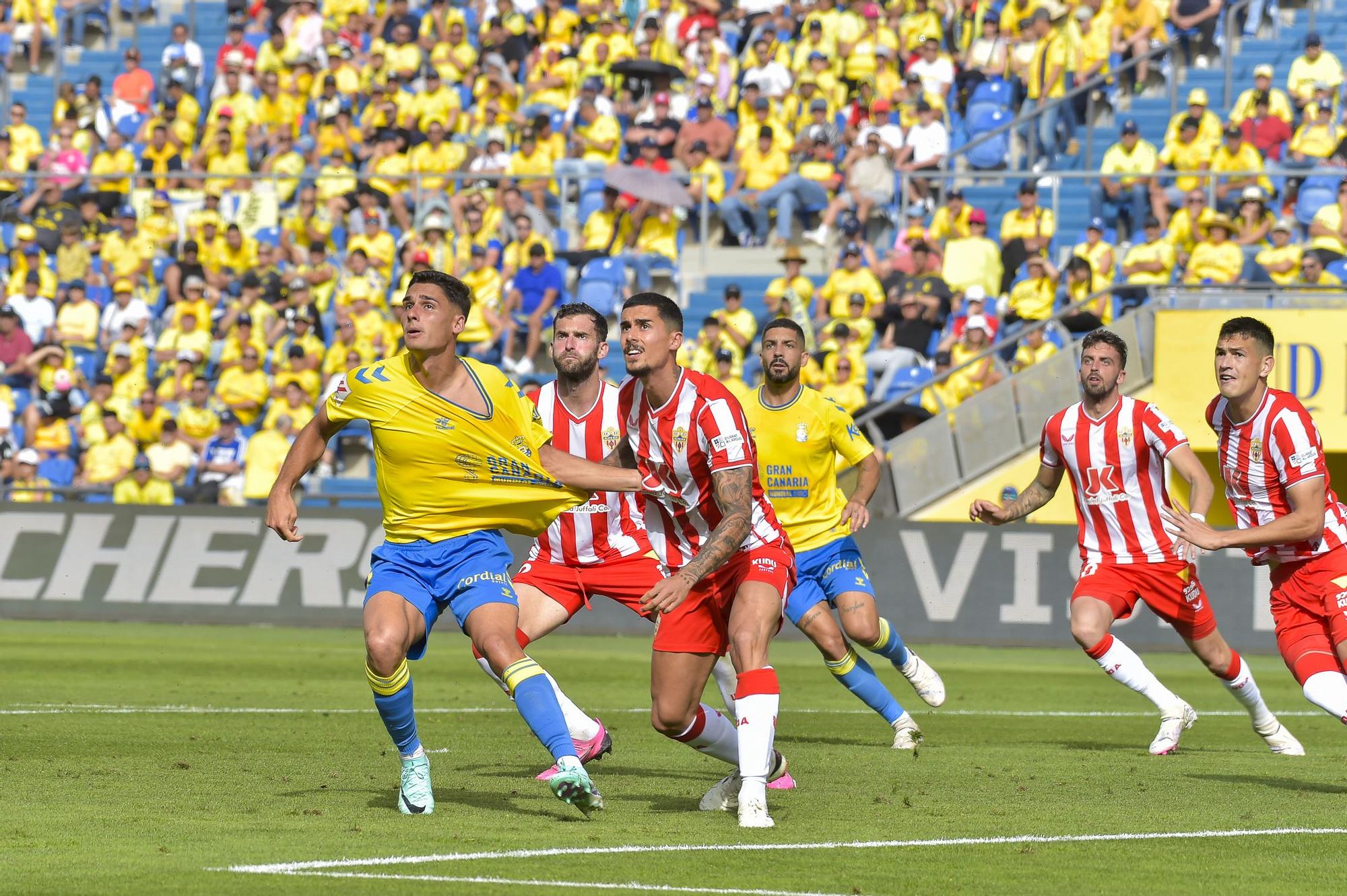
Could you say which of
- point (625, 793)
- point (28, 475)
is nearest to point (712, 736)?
point (625, 793)

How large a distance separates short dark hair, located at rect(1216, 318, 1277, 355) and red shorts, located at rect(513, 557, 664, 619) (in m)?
3.22

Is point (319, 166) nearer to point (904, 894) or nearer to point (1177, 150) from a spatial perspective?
point (1177, 150)

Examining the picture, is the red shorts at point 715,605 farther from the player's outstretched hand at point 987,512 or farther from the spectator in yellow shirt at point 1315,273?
the spectator in yellow shirt at point 1315,273

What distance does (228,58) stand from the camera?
1205 inches

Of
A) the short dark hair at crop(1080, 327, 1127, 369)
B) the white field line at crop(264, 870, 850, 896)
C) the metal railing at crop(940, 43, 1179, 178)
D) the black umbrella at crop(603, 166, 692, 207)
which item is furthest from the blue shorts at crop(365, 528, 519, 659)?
the black umbrella at crop(603, 166, 692, 207)

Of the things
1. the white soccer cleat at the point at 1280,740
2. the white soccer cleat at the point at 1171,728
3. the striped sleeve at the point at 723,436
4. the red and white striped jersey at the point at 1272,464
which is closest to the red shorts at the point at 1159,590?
the white soccer cleat at the point at 1171,728

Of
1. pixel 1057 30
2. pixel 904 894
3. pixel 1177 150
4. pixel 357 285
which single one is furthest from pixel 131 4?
pixel 904 894

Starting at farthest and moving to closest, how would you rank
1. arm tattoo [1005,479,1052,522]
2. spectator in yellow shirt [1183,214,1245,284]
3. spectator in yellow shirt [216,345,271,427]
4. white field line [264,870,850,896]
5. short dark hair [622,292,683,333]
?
spectator in yellow shirt [216,345,271,427] → spectator in yellow shirt [1183,214,1245,284] → arm tattoo [1005,479,1052,522] → short dark hair [622,292,683,333] → white field line [264,870,850,896]

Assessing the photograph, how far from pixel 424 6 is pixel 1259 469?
2362cm

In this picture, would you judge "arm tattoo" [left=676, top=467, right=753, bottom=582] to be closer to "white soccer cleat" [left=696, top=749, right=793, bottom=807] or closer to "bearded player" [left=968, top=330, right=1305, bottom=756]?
"white soccer cleat" [left=696, top=749, right=793, bottom=807]

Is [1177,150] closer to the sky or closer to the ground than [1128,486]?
closer to the sky

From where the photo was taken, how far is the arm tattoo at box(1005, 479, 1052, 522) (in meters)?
10.9

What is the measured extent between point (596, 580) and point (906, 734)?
7.01ft

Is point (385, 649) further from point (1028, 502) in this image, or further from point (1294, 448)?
point (1028, 502)
